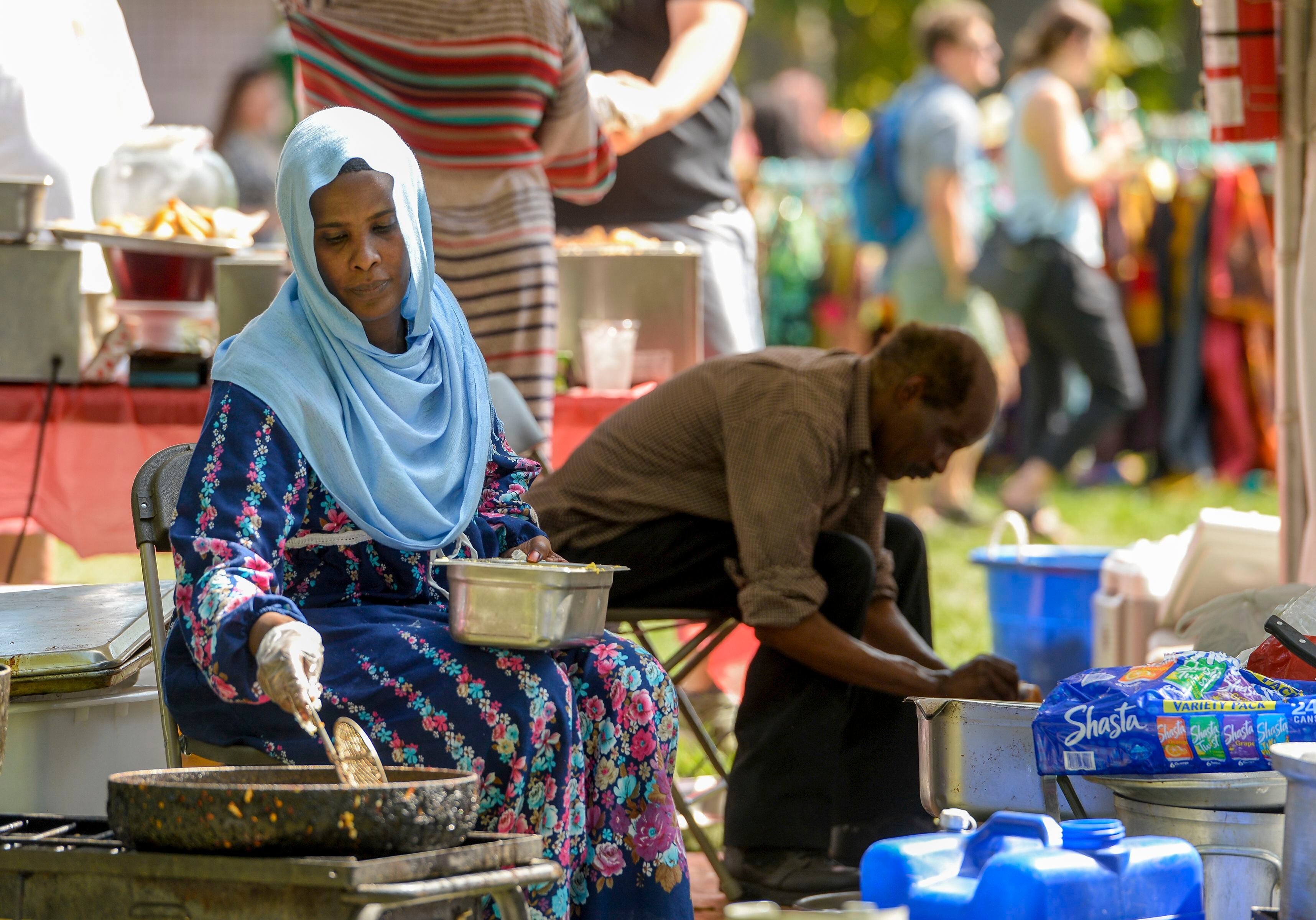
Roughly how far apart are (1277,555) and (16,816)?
2.99 metres

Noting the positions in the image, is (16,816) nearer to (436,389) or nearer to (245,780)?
(245,780)

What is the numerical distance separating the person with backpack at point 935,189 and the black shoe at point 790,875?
4233 mm

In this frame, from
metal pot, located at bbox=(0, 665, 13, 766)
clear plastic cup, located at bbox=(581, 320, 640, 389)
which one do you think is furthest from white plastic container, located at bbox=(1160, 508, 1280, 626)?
metal pot, located at bbox=(0, 665, 13, 766)

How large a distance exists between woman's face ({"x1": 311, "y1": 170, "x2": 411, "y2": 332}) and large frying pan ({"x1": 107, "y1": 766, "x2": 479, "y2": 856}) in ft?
2.88

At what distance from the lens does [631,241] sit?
4305 millimetres

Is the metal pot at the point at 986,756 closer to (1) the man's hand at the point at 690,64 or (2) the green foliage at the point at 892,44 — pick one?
(1) the man's hand at the point at 690,64

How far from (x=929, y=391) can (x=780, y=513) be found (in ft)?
1.34

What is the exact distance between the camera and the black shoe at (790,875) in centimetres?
306

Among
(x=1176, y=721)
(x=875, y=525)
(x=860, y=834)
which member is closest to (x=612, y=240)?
(x=875, y=525)

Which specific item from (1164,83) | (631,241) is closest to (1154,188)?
(631,241)

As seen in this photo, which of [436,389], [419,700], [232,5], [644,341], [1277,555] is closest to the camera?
[419,700]

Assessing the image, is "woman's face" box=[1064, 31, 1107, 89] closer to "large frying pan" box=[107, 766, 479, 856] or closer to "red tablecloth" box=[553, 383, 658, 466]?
"red tablecloth" box=[553, 383, 658, 466]

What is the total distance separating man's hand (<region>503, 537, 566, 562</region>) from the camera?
2.43 meters

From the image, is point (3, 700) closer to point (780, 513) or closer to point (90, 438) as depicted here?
point (780, 513)
